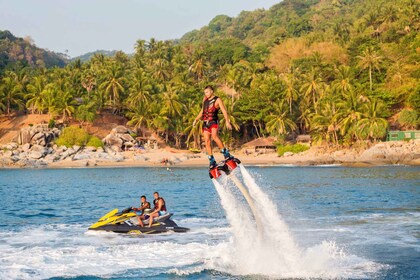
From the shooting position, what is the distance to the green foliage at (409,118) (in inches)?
3556

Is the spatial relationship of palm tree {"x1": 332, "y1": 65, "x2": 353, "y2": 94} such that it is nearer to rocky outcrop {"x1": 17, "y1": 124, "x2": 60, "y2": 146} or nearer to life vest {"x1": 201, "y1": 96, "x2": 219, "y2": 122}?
rocky outcrop {"x1": 17, "y1": 124, "x2": 60, "y2": 146}

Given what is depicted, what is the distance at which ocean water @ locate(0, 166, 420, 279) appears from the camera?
57.7 feet

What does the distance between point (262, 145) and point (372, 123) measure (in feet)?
64.8

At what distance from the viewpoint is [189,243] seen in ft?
74.6

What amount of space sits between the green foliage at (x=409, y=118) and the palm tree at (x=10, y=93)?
218 feet

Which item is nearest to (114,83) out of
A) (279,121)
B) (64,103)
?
(64,103)

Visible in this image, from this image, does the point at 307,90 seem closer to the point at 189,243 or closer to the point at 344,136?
the point at 344,136

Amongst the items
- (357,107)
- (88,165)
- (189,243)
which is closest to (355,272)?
(189,243)

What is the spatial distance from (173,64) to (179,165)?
40.0 m

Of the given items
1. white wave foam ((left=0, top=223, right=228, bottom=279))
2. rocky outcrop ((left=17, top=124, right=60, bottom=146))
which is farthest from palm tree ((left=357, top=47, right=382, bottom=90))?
white wave foam ((left=0, top=223, right=228, bottom=279))

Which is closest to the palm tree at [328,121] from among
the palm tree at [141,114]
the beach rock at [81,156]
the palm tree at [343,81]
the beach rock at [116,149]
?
the palm tree at [343,81]

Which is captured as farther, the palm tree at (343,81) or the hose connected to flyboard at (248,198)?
the palm tree at (343,81)

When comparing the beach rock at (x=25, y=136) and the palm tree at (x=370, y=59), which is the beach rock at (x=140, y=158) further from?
the palm tree at (x=370, y=59)

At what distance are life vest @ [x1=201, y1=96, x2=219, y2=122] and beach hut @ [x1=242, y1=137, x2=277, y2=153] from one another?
278 feet
